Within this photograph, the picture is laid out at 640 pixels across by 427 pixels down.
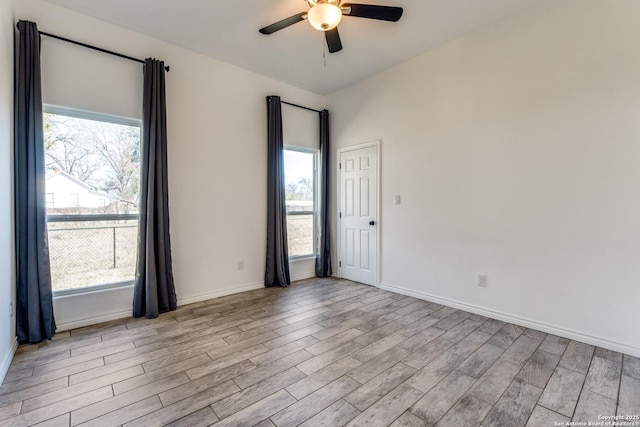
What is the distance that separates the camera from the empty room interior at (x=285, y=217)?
1957 mm

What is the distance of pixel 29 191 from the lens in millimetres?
2471

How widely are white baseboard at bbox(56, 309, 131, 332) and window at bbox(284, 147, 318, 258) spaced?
229 cm

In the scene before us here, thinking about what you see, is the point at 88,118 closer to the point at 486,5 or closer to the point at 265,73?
the point at 265,73

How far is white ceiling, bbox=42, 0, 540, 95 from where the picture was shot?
9.08 ft

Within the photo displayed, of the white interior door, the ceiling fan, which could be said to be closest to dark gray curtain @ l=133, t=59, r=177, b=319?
the ceiling fan

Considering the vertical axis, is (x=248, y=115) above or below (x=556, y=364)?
above

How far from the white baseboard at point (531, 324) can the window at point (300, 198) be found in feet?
5.56

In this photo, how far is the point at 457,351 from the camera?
242cm

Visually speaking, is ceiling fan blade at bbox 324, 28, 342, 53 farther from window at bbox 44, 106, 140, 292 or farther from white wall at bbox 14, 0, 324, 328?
window at bbox 44, 106, 140, 292

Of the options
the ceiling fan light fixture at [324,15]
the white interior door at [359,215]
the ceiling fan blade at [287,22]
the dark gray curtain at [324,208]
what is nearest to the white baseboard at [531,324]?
the white interior door at [359,215]

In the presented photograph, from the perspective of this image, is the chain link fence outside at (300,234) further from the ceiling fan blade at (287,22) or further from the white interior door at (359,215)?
the ceiling fan blade at (287,22)

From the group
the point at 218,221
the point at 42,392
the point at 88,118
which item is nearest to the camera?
the point at 42,392

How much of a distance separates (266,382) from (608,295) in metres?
2.87

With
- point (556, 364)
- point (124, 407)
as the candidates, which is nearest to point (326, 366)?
point (124, 407)
